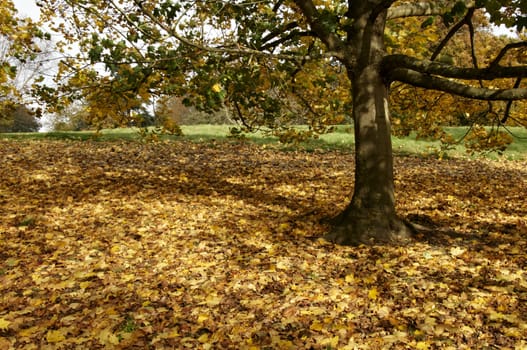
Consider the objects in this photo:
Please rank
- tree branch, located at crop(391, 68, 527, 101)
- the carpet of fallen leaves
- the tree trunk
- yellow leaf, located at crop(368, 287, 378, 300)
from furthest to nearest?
the tree trunk < tree branch, located at crop(391, 68, 527, 101) < yellow leaf, located at crop(368, 287, 378, 300) < the carpet of fallen leaves

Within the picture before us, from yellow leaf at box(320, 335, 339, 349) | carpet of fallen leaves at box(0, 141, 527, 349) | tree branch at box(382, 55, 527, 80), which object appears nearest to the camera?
yellow leaf at box(320, 335, 339, 349)

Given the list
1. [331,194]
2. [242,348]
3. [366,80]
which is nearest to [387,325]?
[242,348]

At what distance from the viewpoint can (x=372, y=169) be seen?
661cm

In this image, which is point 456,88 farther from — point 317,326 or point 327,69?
point 317,326

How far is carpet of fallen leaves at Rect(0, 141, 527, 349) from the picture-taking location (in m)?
4.30

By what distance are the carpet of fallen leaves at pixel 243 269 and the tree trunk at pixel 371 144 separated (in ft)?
1.22

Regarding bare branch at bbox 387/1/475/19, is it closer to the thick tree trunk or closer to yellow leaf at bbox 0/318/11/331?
the thick tree trunk

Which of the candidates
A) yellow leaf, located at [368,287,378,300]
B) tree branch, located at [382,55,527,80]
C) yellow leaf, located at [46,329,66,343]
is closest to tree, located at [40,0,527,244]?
tree branch, located at [382,55,527,80]

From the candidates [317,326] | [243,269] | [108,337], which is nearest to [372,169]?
[243,269]

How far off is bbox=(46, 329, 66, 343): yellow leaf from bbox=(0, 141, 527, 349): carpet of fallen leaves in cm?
2

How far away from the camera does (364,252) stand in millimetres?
6371

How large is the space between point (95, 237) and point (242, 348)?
402cm

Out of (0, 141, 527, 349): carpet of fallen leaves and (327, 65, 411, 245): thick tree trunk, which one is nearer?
(0, 141, 527, 349): carpet of fallen leaves

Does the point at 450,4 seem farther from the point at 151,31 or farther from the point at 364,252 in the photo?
the point at 151,31
